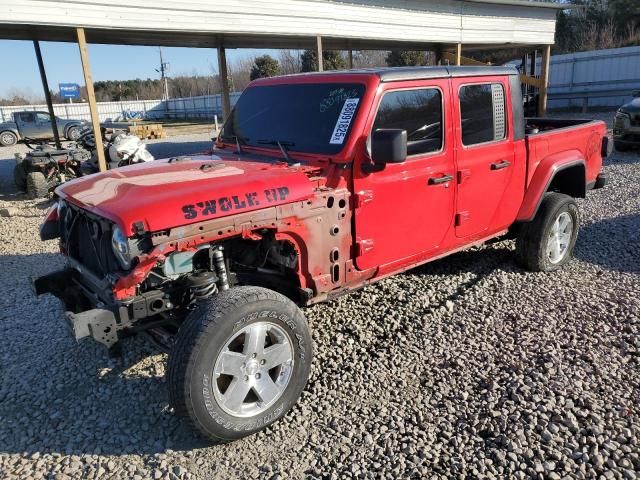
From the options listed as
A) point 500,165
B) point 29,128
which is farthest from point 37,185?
point 29,128

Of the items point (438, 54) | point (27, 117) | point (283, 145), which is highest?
point (438, 54)

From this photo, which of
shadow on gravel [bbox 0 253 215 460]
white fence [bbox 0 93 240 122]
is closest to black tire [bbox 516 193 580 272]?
shadow on gravel [bbox 0 253 215 460]

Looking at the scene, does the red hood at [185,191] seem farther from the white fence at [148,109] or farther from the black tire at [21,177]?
the white fence at [148,109]

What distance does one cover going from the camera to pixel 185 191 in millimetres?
2969

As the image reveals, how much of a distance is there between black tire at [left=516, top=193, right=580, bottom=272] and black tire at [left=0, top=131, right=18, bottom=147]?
2664cm

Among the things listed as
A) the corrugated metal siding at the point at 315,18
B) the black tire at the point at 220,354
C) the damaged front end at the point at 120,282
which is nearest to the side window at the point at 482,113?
the black tire at the point at 220,354

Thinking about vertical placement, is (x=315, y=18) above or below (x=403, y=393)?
above

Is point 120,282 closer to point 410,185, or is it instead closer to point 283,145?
point 283,145

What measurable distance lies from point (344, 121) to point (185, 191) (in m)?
1.29

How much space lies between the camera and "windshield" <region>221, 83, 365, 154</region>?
3.65 metres

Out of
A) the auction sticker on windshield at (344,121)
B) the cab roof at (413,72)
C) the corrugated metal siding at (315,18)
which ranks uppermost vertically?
the corrugated metal siding at (315,18)

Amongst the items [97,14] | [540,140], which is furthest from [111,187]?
[97,14]

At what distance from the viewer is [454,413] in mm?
3129

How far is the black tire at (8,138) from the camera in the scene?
24734mm
